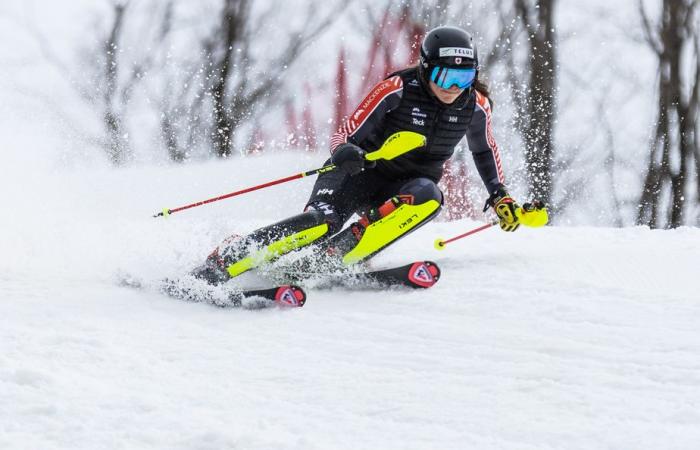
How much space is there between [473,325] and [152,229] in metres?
2.60

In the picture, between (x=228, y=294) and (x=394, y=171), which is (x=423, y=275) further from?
(x=228, y=294)

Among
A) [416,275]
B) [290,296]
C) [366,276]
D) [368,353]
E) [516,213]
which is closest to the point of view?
[368,353]

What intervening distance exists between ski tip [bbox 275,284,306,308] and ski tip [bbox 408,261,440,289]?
1.85 feet

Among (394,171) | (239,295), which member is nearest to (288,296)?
(239,295)

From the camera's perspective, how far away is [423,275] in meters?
3.78

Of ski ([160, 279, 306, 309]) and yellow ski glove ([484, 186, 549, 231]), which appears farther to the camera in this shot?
yellow ski glove ([484, 186, 549, 231])

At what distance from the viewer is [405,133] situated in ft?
13.1

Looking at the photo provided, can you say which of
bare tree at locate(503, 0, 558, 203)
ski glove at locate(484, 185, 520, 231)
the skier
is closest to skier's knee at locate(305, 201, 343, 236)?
the skier

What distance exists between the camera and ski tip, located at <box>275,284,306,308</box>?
3518 mm

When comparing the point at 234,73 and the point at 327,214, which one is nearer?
the point at 327,214

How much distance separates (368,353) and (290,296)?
70cm

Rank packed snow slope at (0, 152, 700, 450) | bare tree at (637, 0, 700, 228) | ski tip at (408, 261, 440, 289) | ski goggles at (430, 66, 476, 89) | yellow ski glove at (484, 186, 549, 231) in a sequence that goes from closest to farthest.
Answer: packed snow slope at (0, 152, 700, 450) → ski tip at (408, 261, 440, 289) → ski goggles at (430, 66, 476, 89) → yellow ski glove at (484, 186, 549, 231) → bare tree at (637, 0, 700, 228)

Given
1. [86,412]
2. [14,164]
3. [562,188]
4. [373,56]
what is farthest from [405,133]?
[562,188]

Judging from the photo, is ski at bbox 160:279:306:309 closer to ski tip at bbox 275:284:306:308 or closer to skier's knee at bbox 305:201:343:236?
ski tip at bbox 275:284:306:308
